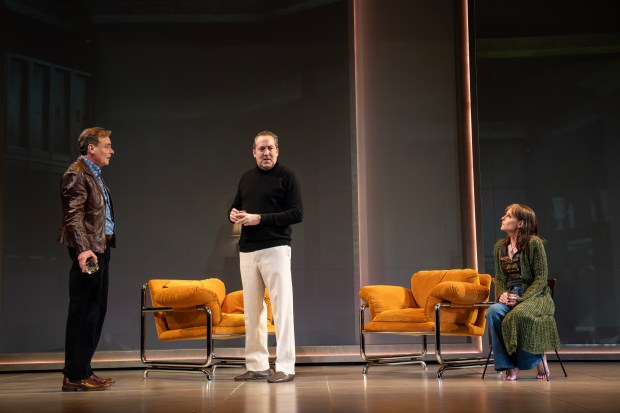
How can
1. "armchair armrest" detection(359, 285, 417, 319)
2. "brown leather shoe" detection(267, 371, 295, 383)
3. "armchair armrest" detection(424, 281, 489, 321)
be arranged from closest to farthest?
"brown leather shoe" detection(267, 371, 295, 383) → "armchair armrest" detection(424, 281, 489, 321) → "armchair armrest" detection(359, 285, 417, 319)

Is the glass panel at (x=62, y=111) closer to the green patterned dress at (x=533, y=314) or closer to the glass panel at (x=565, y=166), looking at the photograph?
the glass panel at (x=565, y=166)

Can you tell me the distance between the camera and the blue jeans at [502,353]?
4734 mm

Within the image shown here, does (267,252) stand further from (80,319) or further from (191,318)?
(80,319)

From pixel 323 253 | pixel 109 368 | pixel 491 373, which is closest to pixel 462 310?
pixel 491 373

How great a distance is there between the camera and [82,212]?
4320 mm

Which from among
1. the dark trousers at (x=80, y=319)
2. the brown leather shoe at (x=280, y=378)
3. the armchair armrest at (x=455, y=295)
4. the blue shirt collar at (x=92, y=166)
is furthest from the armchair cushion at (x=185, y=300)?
the armchair armrest at (x=455, y=295)

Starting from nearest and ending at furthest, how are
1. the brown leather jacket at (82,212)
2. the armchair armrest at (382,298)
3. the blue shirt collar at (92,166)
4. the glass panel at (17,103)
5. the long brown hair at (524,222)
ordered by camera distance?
the brown leather jacket at (82,212) < the blue shirt collar at (92,166) < the long brown hair at (524,222) < the armchair armrest at (382,298) < the glass panel at (17,103)

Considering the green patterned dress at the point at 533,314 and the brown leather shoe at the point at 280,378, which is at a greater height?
the green patterned dress at the point at 533,314

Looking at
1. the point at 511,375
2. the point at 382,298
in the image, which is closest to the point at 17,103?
the point at 382,298

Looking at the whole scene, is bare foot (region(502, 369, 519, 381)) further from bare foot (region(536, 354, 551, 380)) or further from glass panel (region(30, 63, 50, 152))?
glass panel (region(30, 63, 50, 152))

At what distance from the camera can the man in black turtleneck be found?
15.6 ft

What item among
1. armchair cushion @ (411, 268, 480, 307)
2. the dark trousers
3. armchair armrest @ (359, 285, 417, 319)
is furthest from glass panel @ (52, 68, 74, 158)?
armchair cushion @ (411, 268, 480, 307)

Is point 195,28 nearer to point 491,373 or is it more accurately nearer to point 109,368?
point 109,368

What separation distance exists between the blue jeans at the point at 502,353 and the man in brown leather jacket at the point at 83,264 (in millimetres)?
2448
